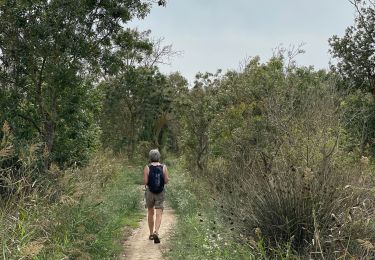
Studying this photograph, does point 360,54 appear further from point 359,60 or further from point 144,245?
point 144,245

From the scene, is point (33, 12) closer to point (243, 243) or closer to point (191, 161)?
point (243, 243)

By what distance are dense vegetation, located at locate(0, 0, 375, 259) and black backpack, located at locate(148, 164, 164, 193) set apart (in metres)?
0.99

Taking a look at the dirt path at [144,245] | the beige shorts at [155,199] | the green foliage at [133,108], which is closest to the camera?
the dirt path at [144,245]

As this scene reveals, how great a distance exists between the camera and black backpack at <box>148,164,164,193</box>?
887 cm

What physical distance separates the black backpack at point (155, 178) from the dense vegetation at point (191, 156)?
993 millimetres

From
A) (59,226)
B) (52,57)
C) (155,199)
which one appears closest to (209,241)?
(155,199)

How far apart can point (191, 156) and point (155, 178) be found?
11000 mm

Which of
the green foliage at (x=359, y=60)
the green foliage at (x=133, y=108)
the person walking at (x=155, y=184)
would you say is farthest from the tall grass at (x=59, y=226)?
the green foliage at (x=133, y=108)

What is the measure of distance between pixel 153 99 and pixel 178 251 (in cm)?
2454

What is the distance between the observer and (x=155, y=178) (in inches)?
350

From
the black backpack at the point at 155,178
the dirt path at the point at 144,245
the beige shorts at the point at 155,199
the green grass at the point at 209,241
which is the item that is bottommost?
the dirt path at the point at 144,245

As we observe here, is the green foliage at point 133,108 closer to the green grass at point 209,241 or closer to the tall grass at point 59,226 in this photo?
the green grass at point 209,241

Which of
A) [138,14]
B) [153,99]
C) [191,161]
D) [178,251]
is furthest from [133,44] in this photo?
[153,99]

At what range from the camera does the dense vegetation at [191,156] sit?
564 cm
